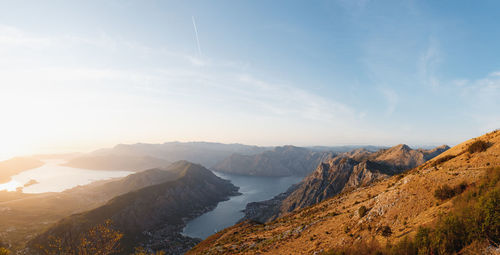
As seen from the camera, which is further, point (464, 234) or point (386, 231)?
point (386, 231)

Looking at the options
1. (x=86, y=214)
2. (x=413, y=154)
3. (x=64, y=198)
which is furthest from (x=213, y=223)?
(x=413, y=154)

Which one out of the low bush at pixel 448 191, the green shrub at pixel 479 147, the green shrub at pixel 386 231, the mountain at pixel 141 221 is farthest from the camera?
the mountain at pixel 141 221

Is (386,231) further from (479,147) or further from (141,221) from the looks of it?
(141,221)

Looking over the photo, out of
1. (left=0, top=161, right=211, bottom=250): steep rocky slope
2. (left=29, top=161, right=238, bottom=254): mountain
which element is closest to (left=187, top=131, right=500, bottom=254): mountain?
(left=29, top=161, right=238, bottom=254): mountain

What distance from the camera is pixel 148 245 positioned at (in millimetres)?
117938

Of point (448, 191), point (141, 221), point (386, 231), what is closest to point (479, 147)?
point (448, 191)

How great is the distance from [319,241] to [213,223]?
178 meters

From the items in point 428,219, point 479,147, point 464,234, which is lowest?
point 428,219

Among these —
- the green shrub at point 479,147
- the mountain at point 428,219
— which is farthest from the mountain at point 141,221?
the green shrub at point 479,147

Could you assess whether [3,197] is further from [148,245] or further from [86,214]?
[148,245]

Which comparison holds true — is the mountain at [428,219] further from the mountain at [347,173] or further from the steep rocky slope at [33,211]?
the steep rocky slope at [33,211]

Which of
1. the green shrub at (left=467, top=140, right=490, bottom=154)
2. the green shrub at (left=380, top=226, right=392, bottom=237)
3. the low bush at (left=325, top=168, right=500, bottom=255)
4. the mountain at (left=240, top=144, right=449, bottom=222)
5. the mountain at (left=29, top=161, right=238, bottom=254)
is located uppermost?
the green shrub at (left=467, top=140, right=490, bottom=154)

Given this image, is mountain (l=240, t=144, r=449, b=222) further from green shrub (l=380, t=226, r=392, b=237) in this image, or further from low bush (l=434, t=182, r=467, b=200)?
green shrub (l=380, t=226, r=392, b=237)

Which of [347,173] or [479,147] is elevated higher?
[479,147]
